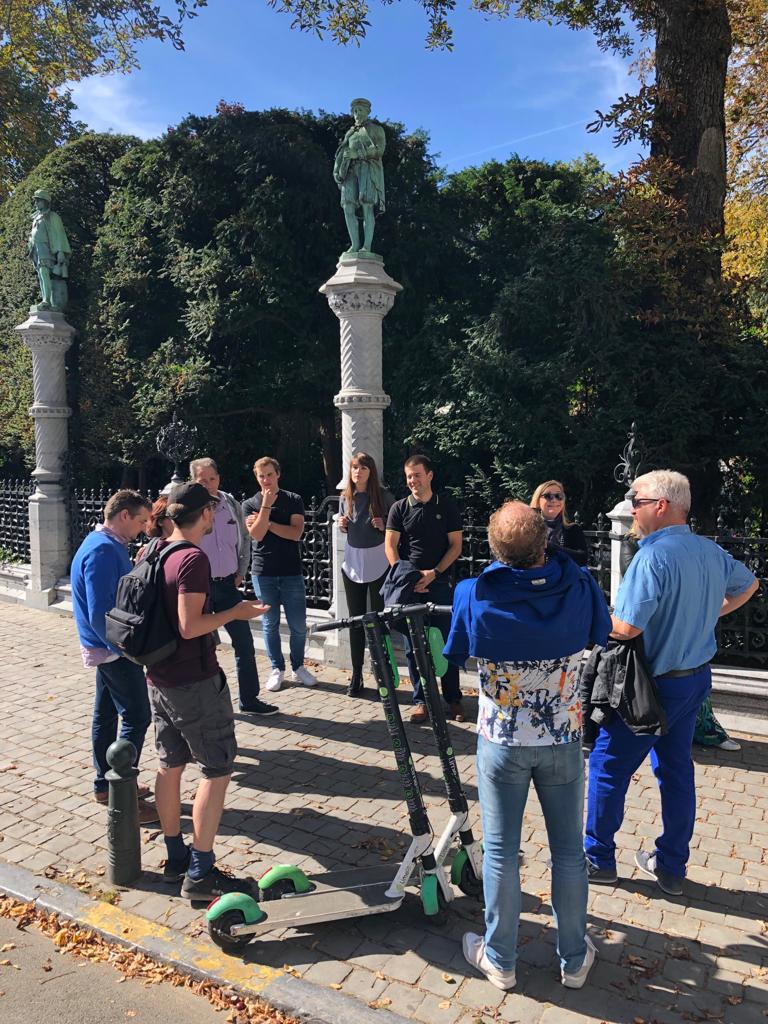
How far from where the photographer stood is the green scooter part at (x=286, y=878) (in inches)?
127

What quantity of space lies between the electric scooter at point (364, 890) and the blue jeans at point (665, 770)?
0.83 m

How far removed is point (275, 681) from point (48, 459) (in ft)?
19.5

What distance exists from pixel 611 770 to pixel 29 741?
4.18 m

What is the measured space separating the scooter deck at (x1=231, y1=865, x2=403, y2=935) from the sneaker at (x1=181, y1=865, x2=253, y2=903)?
210 mm

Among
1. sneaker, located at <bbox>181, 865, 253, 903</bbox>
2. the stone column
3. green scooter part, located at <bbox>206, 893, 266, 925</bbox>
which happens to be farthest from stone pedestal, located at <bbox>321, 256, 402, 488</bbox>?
the stone column

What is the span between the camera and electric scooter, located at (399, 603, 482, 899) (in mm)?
3094

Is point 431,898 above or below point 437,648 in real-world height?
below

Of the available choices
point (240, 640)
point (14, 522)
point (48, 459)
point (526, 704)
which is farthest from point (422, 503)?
point (14, 522)

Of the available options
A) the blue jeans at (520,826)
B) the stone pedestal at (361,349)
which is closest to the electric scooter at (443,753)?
the blue jeans at (520,826)

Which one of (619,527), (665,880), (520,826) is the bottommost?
(665,880)

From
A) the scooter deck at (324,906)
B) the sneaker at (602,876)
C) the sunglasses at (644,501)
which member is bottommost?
the sneaker at (602,876)

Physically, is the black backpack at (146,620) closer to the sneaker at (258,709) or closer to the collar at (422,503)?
the collar at (422,503)

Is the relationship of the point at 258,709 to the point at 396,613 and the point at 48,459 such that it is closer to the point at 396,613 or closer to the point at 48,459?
the point at 396,613

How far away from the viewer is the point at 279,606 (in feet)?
20.7
